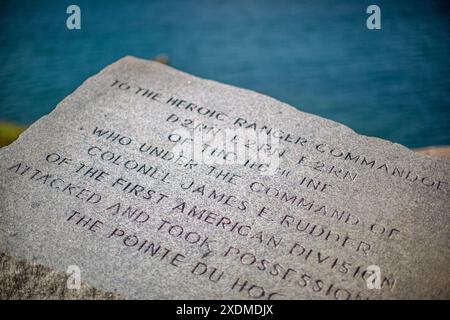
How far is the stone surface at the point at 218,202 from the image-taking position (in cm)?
305

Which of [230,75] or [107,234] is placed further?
[230,75]

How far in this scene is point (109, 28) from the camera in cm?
708

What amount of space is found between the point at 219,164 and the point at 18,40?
4333mm

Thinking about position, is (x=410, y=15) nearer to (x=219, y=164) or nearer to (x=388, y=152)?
(x=388, y=152)

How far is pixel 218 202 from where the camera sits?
3475 millimetres

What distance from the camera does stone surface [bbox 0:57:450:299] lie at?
3.05 meters

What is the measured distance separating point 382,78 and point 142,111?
3343 millimetres

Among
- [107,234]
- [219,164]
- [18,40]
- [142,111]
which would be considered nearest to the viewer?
[107,234]

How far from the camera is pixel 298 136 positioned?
4.00m
